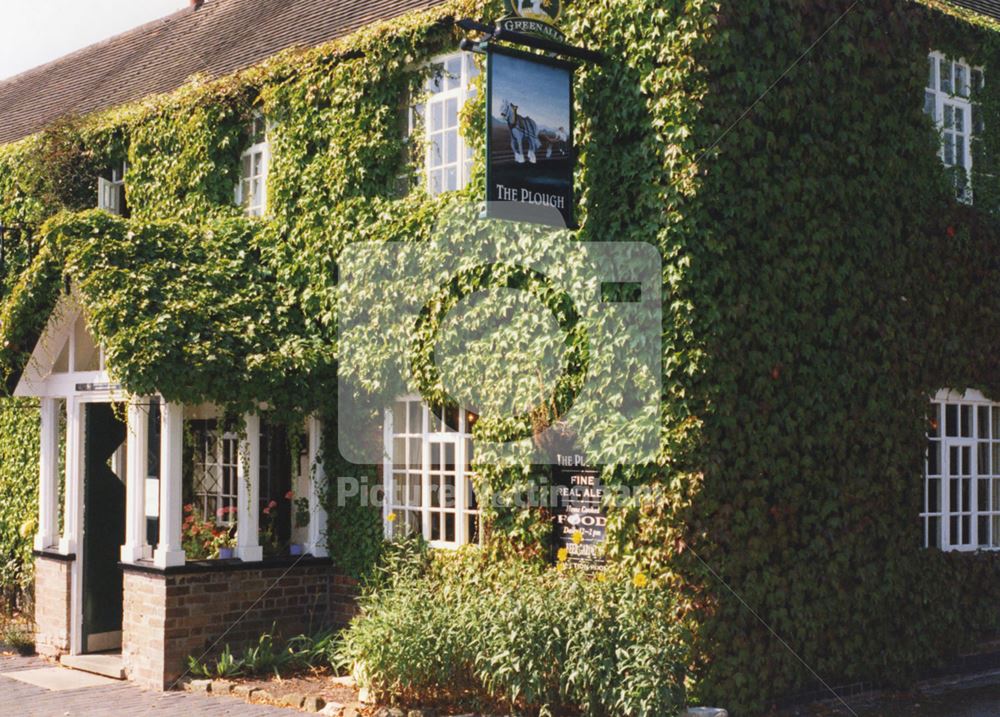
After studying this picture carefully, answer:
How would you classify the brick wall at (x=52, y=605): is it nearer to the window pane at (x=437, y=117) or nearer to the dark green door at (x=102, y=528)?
the dark green door at (x=102, y=528)

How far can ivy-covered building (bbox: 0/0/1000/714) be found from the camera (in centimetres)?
999

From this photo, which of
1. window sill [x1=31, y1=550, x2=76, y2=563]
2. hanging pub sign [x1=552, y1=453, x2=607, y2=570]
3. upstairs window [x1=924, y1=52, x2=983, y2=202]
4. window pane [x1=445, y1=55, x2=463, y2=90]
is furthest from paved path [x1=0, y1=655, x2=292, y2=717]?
upstairs window [x1=924, y1=52, x2=983, y2=202]

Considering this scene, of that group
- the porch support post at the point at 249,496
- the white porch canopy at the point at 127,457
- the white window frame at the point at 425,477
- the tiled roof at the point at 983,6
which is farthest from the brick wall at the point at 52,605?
the tiled roof at the point at 983,6

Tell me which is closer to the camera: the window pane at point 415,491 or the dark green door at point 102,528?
the window pane at point 415,491

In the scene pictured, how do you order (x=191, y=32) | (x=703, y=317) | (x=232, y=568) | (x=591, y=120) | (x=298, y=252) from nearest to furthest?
(x=703, y=317), (x=591, y=120), (x=232, y=568), (x=298, y=252), (x=191, y=32)

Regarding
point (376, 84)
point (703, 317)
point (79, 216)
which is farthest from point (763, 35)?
point (79, 216)

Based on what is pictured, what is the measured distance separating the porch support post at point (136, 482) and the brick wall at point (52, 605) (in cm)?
141

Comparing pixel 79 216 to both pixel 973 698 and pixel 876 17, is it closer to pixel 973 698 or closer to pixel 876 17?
pixel 876 17

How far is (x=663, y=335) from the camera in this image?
9.98 meters

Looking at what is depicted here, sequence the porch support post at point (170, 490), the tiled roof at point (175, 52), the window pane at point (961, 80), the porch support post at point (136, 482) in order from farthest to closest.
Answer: the tiled roof at point (175, 52) → the window pane at point (961, 80) → the porch support post at point (136, 482) → the porch support post at point (170, 490)

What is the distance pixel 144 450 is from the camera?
40.4 ft

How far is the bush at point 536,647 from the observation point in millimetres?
8945

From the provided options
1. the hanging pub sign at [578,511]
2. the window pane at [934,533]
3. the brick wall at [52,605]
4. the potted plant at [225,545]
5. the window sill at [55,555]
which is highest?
the hanging pub sign at [578,511]

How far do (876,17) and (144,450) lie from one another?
27.5 feet
